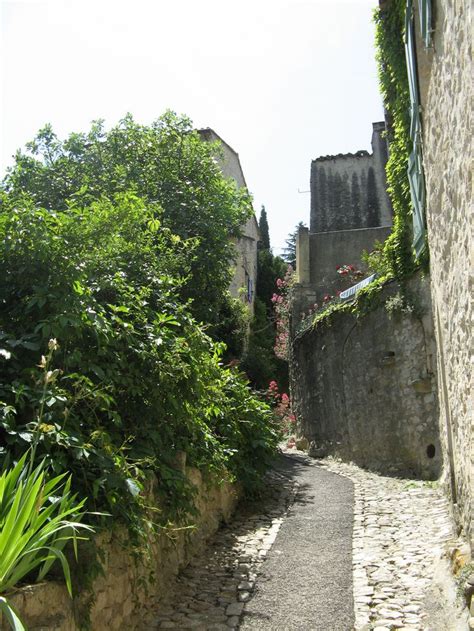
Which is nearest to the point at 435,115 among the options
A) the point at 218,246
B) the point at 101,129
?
the point at 218,246

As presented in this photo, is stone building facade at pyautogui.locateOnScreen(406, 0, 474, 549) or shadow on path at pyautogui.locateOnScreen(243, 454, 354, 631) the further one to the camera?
shadow on path at pyautogui.locateOnScreen(243, 454, 354, 631)

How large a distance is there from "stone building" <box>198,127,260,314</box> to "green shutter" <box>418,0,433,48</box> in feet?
47.1

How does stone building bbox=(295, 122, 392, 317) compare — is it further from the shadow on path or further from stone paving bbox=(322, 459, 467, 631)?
the shadow on path

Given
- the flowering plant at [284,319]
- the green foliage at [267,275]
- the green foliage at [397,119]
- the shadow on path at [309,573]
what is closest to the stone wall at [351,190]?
the flowering plant at [284,319]

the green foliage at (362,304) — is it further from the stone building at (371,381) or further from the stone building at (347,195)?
the stone building at (347,195)

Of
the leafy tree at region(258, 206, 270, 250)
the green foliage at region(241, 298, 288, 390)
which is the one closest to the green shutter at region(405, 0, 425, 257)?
the green foliage at region(241, 298, 288, 390)

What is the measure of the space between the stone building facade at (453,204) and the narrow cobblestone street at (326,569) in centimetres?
59

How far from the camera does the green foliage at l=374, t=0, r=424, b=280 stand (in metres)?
8.15

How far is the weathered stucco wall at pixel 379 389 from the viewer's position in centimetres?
877

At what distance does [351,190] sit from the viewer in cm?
2100

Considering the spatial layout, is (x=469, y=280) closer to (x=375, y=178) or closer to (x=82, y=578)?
(x=82, y=578)

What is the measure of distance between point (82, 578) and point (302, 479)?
21.7 ft

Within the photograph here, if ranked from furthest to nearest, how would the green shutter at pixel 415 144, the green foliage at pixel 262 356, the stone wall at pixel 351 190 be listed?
the stone wall at pixel 351 190 < the green foliage at pixel 262 356 < the green shutter at pixel 415 144

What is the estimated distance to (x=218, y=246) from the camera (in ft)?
34.8
